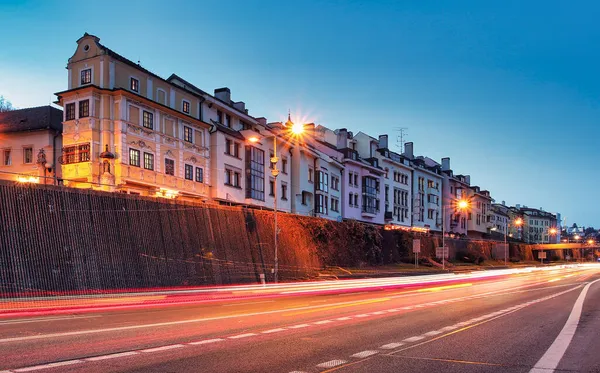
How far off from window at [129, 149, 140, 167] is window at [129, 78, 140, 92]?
16.0ft

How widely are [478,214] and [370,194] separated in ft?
173

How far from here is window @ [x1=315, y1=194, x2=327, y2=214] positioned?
6706 cm

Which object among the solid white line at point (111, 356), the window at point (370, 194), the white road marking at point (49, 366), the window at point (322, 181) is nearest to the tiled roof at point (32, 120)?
the window at point (322, 181)

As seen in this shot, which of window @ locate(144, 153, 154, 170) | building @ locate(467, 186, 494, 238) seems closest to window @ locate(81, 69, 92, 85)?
window @ locate(144, 153, 154, 170)

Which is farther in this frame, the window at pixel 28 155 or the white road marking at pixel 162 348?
the window at pixel 28 155

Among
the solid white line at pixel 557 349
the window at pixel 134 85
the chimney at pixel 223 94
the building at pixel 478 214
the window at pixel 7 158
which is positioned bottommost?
the solid white line at pixel 557 349

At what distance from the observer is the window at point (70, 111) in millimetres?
41438

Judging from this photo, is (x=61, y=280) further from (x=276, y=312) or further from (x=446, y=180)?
(x=446, y=180)

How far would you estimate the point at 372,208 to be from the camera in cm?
8138

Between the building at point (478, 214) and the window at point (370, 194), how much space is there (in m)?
41.5

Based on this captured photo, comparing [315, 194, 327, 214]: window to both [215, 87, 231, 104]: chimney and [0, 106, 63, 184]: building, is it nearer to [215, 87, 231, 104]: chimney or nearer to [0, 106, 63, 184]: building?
[215, 87, 231, 104]: chimney

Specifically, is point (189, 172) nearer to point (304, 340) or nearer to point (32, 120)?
point (32, 120)

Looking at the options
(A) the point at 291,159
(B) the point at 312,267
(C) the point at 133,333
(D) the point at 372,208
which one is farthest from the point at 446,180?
(C) the point at 133,333

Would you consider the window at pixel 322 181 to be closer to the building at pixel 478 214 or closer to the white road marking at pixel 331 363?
the building at pixel 478 214
